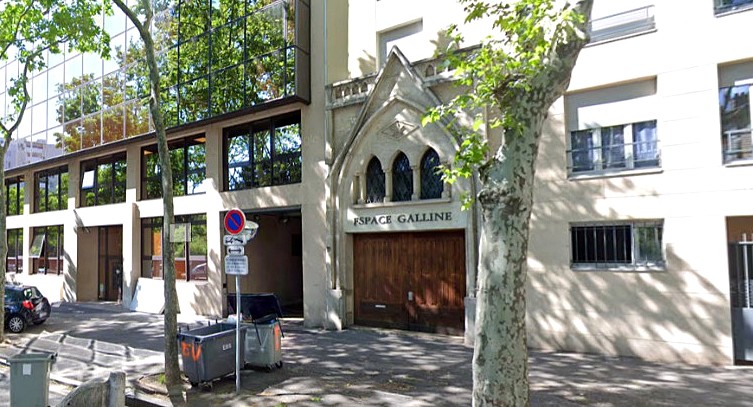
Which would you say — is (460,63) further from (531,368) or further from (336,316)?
(336,316)

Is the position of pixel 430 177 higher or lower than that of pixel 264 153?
lower

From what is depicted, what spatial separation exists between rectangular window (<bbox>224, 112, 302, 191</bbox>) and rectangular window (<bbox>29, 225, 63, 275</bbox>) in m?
11.8

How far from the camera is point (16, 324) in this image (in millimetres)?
14641

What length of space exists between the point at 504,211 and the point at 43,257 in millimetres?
25412

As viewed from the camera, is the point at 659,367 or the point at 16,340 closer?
the point at 659,367

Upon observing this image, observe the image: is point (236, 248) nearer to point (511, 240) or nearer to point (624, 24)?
point (511, 240)

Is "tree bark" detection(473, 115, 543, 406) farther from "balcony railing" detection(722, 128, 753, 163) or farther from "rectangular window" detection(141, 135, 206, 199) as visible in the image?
"rectangular window" detection(141, 135, 206, 199)

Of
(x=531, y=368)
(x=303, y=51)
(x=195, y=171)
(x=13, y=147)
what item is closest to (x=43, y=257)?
(x=13, y=147)

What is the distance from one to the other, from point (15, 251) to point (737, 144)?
30390 millimetres

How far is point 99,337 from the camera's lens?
13289 mm

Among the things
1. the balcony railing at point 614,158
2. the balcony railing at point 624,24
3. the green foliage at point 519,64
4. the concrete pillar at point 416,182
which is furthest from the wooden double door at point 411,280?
the green foliage at point 519,64

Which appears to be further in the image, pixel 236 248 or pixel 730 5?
pixel 730 5

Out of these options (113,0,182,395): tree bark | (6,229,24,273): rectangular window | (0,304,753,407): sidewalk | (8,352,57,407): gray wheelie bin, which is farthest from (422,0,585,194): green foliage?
(6,229,24,273): rectangular window

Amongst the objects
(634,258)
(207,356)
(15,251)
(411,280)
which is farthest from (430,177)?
(15,251)
